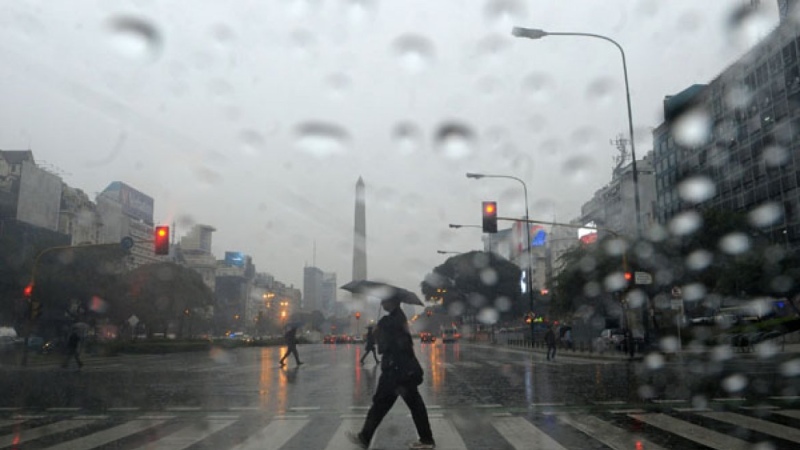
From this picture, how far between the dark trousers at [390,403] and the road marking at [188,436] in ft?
7.22

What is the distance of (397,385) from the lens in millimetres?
7449

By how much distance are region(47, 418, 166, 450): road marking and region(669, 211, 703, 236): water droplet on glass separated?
1590 inches

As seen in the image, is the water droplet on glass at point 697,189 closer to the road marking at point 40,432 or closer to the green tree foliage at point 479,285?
the green tree foliage at point 479,285

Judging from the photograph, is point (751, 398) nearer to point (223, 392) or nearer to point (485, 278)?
point (223, 392)

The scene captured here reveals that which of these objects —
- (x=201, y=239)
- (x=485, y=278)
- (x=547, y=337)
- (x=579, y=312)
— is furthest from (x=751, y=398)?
(x=201, y=239)

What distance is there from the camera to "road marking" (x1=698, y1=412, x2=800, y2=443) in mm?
7736

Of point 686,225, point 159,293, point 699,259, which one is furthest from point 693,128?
point 159,293

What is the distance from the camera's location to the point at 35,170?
62.3 m

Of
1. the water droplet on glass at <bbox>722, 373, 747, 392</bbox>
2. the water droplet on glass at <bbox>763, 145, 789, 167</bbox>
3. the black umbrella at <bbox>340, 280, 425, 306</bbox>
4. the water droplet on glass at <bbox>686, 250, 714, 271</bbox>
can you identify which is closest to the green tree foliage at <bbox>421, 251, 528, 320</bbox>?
the water droplet on glass at <bbox>763, 145, 789, 167</bbox>

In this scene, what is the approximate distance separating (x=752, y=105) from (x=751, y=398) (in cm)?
5143

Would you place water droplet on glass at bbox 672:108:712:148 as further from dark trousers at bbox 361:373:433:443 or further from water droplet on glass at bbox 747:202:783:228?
dark trousers at bbox 361:373:433:443

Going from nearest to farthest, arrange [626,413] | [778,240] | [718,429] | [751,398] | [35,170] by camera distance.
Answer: [718,429] → [626,413] → [751,398] → [778,240] → [35,170]

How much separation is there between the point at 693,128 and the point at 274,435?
2680 inches

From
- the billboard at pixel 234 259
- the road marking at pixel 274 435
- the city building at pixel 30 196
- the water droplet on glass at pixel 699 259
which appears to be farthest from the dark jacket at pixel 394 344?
the billboard at pixel 234 259
